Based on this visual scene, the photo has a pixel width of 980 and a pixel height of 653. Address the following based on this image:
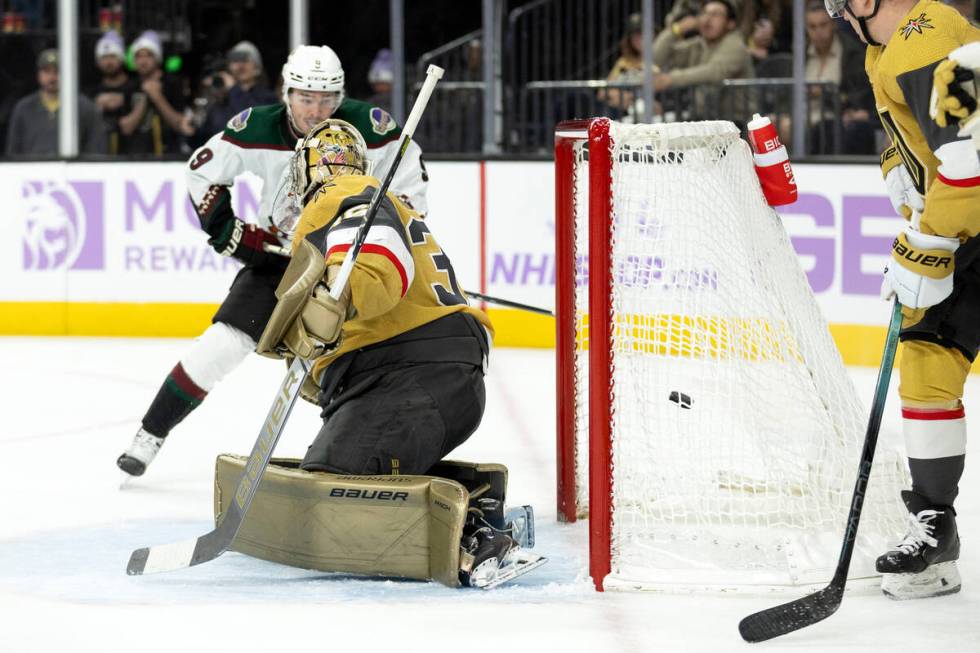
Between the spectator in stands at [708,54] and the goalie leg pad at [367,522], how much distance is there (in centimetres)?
398

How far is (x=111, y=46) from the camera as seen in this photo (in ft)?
24.2

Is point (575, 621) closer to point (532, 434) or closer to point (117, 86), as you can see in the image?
point (532, 434)

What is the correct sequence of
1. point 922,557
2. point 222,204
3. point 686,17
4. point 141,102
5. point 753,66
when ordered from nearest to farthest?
point 922,557, point 222,204, point 753,66, point 686,17, point 141,102

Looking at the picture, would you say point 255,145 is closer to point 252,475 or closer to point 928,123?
point 252,475

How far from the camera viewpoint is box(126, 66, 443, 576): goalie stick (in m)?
2.73

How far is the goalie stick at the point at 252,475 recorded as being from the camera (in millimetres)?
2727

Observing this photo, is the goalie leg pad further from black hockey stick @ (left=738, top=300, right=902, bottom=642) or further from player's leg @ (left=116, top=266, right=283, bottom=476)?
player's leg @ (left=116, top=266, right=283, bottom=476)

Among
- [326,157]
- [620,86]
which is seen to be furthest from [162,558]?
[620,86]

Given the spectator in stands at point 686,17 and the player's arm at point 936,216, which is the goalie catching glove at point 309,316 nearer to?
the player's arm at point 936,216

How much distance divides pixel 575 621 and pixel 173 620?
664mm

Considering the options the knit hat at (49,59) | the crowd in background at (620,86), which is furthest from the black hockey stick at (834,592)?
the knit hat at (49,59)

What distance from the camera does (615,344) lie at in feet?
9.10

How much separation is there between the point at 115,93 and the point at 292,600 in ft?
16.8

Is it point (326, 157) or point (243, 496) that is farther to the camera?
point (326, 157)
